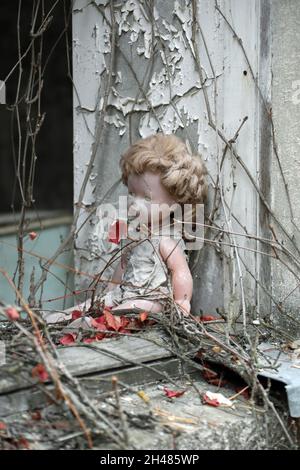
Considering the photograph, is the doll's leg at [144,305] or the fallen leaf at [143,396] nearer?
the fallen leaf at [143,396]

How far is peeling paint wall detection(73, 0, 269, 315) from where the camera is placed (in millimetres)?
2656

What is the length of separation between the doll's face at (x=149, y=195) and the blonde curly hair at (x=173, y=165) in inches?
0.9

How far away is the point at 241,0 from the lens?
2.64m

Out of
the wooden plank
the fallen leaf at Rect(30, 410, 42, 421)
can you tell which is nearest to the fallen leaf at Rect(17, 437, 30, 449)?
the fallen leaf at Rect(30, 410, 42, 421)

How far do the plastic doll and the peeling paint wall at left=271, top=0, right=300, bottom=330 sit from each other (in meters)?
0.31

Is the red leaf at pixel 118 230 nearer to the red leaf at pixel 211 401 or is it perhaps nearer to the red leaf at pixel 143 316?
the red leaf at pixel 143 316

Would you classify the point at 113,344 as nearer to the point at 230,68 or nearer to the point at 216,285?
the point at 216,285

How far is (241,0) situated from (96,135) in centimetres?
87

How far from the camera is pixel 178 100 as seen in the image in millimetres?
2836

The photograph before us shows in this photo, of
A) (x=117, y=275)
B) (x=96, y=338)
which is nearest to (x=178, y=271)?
(x=117, y=275)

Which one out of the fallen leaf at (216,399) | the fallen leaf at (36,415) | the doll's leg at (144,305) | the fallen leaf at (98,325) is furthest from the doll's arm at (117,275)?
the fallen leaf at (36,415)

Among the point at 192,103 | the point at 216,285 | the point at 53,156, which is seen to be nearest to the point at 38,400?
the point at 216,285

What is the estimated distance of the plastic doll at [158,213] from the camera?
2662 mm

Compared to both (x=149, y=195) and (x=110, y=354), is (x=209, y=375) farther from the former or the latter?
(x=149, y=195)
